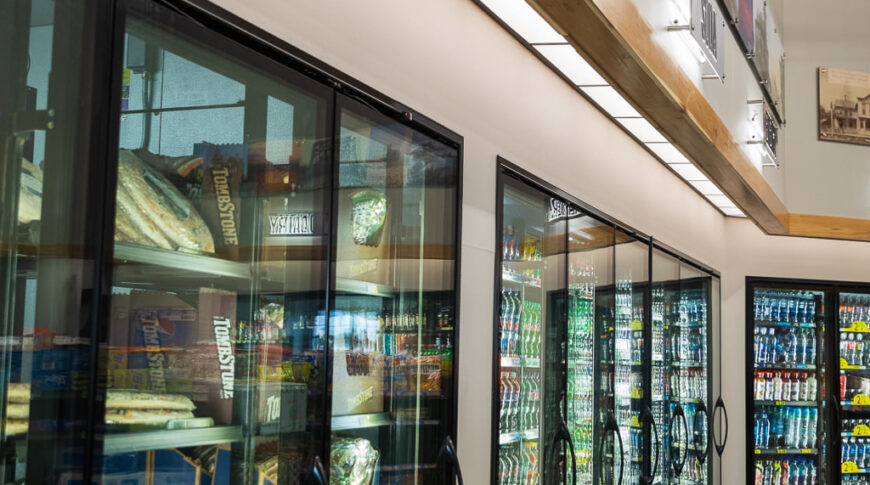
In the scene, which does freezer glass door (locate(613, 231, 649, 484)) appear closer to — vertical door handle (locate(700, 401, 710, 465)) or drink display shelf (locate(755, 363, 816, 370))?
vertical door handle (locate(700, 401, 710, 465))

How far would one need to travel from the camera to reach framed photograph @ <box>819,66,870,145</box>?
7.19 m

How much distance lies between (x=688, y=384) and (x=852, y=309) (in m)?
2.09

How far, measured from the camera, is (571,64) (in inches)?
133

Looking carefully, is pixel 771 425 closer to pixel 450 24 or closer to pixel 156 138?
pixel 450 24

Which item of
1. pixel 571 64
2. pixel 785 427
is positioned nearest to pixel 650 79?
pixel 571 64

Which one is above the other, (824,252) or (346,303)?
(824,252)

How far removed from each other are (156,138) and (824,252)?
6.92 meters

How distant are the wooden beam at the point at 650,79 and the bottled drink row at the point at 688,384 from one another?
55.3 inches

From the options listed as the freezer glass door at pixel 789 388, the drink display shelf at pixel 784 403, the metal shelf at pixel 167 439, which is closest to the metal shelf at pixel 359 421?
the metal shelf at pixel 167 439

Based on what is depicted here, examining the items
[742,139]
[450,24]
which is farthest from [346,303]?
[742,139]

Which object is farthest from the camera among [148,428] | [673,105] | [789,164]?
[789,164]

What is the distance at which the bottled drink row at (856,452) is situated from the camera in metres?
7.32

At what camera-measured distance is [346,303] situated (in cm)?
218

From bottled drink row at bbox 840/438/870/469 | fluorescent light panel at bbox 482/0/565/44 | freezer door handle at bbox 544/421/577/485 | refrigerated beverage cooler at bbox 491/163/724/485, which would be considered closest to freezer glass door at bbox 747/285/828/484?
bottled drink row at bbox 840/438/870/469
